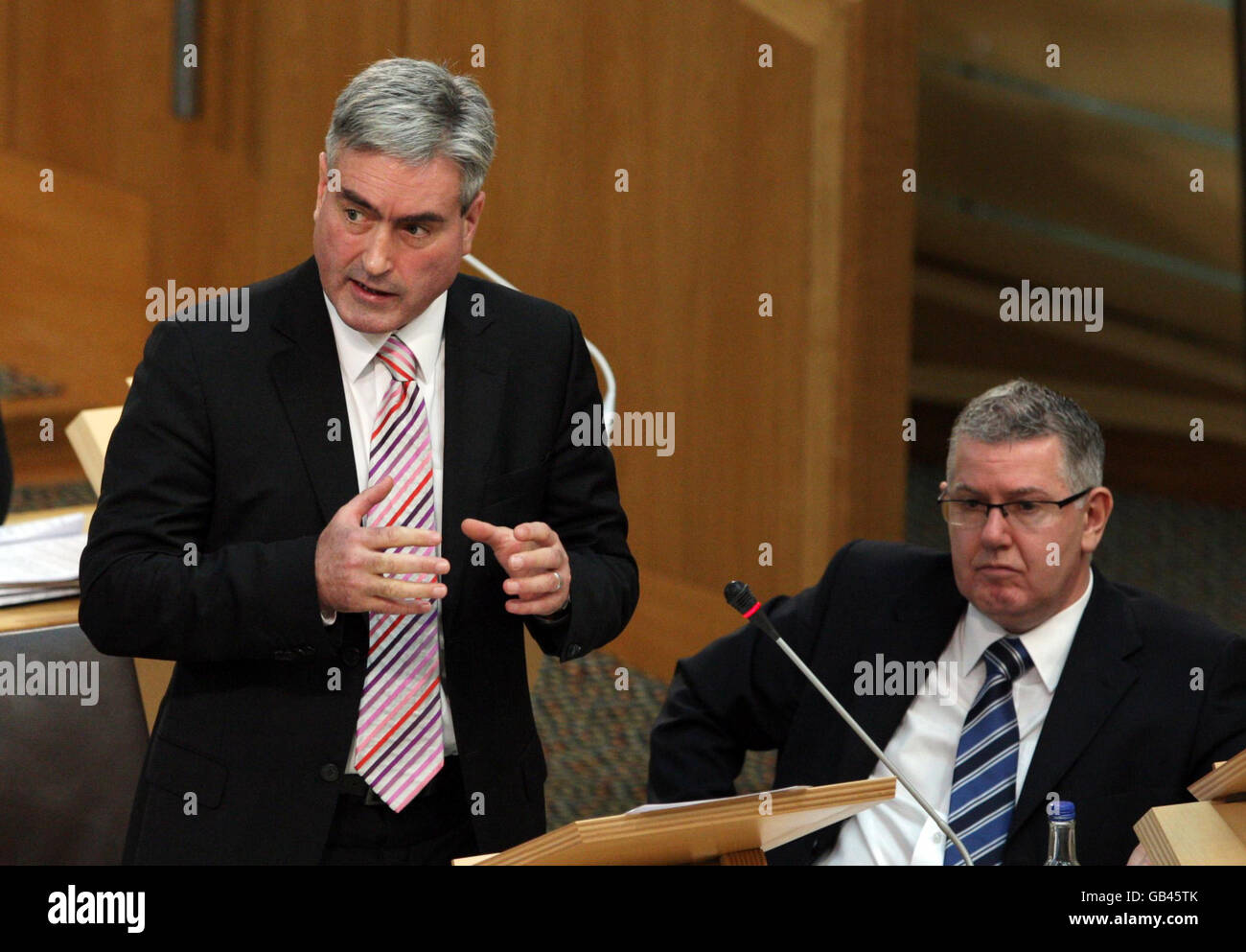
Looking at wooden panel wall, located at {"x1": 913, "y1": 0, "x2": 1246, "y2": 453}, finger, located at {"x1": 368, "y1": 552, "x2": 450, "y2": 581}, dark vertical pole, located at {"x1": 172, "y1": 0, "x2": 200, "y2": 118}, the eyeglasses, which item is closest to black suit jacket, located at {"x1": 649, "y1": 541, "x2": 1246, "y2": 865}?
the eyeglasses

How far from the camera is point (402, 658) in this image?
6.31 ft

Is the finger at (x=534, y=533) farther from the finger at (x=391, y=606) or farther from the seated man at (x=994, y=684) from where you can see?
the seated man at (x=994, y=684)

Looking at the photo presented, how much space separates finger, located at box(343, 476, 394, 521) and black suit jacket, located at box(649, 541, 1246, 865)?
3.12 ft

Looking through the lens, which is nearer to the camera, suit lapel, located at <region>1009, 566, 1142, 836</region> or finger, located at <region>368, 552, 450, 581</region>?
finger, located at <region>368, 552, 450, 581</region>

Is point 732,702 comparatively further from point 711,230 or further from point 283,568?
point 711,230

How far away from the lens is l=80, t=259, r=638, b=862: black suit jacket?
1804 mm

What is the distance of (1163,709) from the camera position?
7.70ft

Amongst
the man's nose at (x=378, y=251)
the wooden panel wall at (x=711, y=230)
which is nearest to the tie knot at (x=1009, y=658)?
the man's nose at (x=378, y=251)

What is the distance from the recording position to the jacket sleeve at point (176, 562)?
5.85 feet

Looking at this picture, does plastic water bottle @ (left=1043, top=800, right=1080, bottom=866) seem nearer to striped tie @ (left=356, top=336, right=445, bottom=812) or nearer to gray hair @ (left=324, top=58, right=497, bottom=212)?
striped tie @ (left=356, top=336, right=445, bottom=812)

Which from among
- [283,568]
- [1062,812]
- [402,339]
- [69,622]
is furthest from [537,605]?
[69,622]

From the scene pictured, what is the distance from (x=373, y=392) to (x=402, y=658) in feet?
0.99
